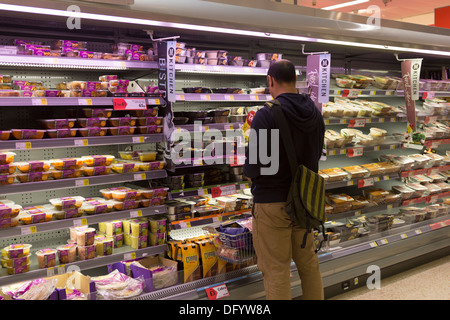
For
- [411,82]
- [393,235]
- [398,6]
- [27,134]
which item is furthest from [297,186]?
[398,6]

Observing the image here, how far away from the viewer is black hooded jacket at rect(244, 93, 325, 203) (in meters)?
2.84

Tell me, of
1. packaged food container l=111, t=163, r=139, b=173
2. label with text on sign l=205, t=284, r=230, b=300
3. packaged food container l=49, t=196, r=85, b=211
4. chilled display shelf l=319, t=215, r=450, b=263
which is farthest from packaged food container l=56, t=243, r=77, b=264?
chilled display shelf l=319, t=215, r=450, b=263

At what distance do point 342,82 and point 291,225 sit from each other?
2.59m

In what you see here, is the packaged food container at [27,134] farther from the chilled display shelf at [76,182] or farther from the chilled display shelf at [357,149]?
the chilled display shelf at [357,149]

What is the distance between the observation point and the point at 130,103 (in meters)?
3.58

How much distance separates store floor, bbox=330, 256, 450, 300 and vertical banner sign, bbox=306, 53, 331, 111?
1775mm

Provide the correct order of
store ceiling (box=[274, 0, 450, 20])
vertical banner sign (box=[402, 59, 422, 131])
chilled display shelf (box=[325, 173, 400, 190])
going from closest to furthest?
chilled display shelf (box=[325, 173, 400, 190]) < vertical banner sign (box=[402, 59, 422, 131]) < store ceiling (box=[274, 0, 450, 20])

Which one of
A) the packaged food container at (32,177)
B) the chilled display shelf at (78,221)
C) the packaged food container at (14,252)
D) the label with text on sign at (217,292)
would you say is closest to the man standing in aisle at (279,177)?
the label with text on sign at (217,292)

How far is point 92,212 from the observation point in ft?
11.7

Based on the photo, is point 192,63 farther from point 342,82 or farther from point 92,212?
point 342,82

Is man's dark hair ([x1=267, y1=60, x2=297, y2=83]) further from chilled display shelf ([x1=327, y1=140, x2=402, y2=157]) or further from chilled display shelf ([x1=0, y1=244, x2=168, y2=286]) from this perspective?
chilled display shelf ([x1=327, y1=140, x2=402, y2=157])

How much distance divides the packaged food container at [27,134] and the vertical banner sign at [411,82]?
3951 mm

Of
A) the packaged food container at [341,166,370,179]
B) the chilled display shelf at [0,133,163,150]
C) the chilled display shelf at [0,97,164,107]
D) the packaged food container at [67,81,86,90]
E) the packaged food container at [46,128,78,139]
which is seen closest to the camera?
the chilled display shelf at [0,97,164,107]
